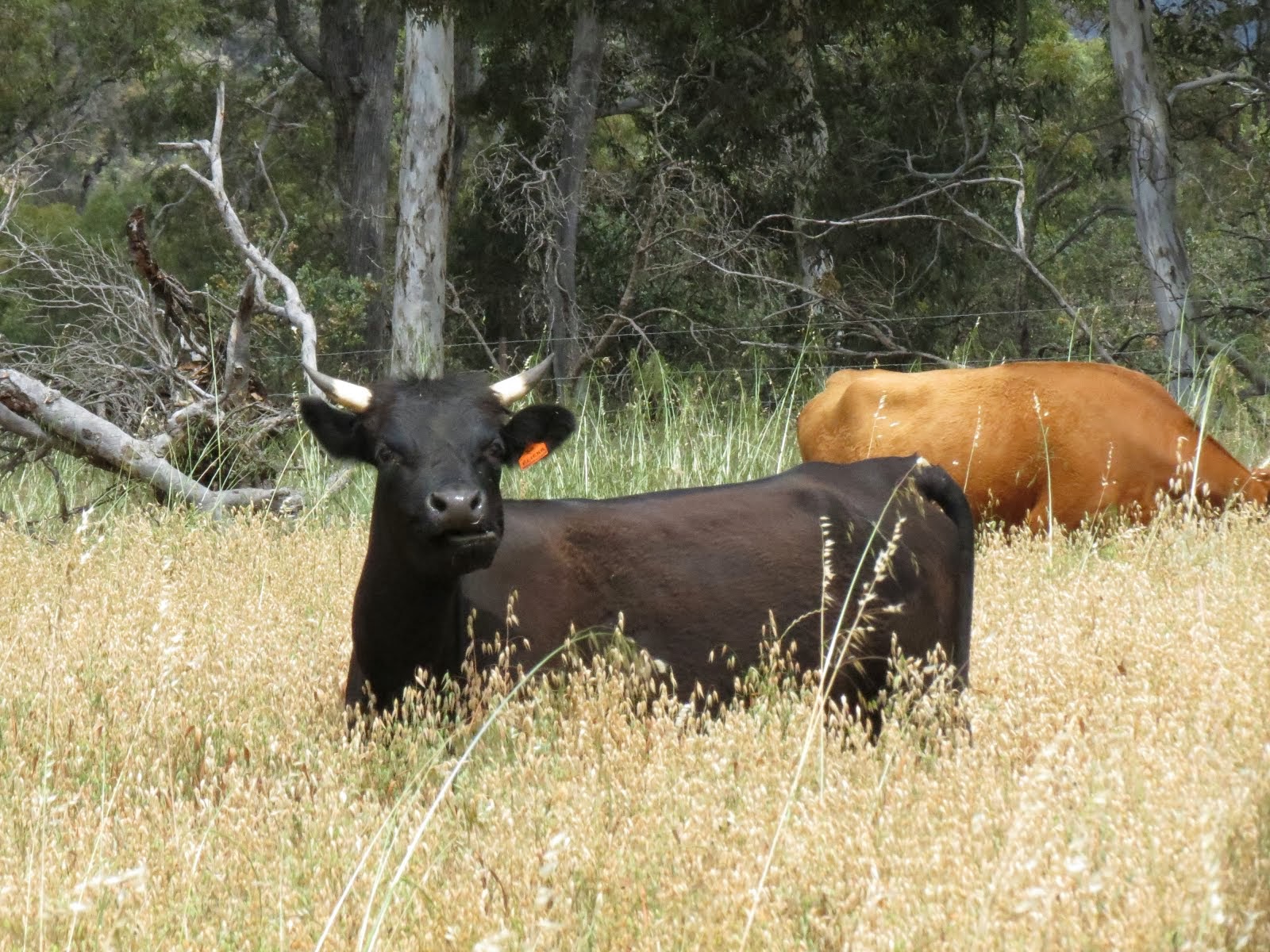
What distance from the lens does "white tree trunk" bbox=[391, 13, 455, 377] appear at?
14672 millimetres

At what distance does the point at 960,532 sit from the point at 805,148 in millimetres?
13919

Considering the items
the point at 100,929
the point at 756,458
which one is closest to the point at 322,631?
the point at 100,929

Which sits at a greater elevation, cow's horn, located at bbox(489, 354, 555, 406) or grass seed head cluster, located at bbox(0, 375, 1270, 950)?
cow's horn, located at bbox(489, 354, 555, 406)

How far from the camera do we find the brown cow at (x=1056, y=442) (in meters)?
7.75

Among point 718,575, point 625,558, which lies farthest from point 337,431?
point 718,575

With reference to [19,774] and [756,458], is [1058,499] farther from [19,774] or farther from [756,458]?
[19,774]

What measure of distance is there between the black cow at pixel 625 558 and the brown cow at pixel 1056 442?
2.57 metres

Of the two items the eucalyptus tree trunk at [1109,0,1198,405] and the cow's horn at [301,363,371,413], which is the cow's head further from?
the eucalyptus tree trunk at [1109,0,1198,405]

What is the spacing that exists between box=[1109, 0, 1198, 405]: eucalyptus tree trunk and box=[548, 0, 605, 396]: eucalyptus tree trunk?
5.74 m

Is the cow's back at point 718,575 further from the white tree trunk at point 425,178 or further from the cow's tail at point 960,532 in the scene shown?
the white tree trunk at point 425,178

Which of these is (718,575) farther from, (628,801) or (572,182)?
(572,182)

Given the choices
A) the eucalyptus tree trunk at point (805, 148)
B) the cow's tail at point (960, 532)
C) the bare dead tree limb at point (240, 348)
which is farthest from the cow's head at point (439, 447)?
the eucalyptus tree trunk at point (805, 148)

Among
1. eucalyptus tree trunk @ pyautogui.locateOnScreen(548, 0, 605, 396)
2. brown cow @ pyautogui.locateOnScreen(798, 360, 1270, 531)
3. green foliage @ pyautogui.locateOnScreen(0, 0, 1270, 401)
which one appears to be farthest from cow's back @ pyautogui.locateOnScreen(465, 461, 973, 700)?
eucalyptus tree trunk @ pyautogui.locateOnScreen(548, 0, 605, 396)

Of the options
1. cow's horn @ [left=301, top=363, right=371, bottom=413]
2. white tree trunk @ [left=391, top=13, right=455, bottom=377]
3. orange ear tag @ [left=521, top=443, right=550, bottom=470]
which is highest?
white tree trunk @ [left=391, top=13, right=455, bottom=377]
